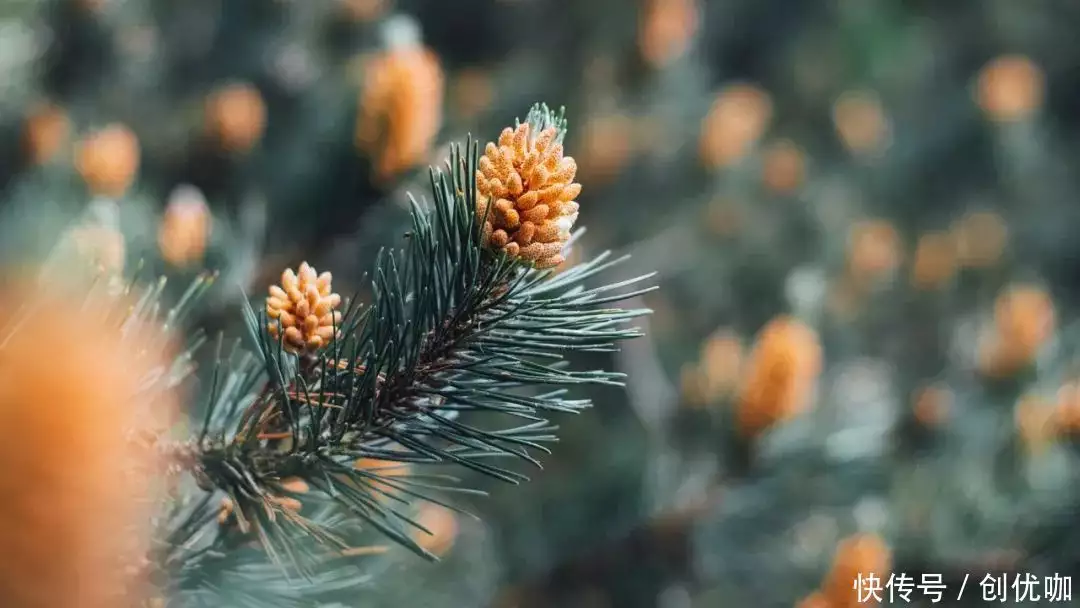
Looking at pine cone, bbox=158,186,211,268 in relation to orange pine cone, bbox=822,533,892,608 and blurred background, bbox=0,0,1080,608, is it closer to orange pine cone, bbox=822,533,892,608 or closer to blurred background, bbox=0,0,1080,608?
blurred background, bbox=0,0,1080,608

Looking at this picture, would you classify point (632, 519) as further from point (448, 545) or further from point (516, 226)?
point (516, 226)

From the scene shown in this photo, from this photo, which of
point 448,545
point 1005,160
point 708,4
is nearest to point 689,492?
point 448,545

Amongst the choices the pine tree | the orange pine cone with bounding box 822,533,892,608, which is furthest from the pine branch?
the orange pine cone with bounding box 822,533,892,608

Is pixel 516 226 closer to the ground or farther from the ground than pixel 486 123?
closer to the ground

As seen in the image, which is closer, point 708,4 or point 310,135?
point 310,135

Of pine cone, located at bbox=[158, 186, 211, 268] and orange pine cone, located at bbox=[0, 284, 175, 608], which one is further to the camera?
pine cone, located at bbox=[158, 186, 211, 268]

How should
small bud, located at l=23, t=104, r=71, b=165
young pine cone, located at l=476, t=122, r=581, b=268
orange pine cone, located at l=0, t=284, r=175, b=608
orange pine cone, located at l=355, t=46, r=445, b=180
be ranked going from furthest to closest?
small bud, located at l=23, t=104, r=71, b=165, orange pine cone, located at l=355, t=46, r=445, b=180, young pine cone, located at l=476, t=122, r=581, b=268, orange pine cone, located at l=0, t=284, r=175, b=608
